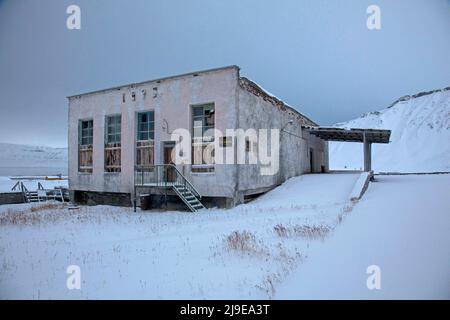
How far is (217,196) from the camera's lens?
466 inches

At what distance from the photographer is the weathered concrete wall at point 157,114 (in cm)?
1171

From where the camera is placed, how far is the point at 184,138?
12570 mm

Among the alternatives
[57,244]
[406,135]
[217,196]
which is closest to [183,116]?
[217,196]

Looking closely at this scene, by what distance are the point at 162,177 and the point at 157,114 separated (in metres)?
3.04

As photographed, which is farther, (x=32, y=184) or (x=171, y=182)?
(x=32, y=184)

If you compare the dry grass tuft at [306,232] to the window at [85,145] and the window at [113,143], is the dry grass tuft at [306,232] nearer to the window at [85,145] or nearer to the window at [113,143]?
the window at [113,143]

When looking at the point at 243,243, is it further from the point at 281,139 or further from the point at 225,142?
the point at 281,139

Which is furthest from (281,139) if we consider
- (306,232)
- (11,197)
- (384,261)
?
(11,197)

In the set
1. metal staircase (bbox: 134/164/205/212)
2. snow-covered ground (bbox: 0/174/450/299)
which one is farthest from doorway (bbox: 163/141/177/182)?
snow-covered ground (bbox: 0/174/450/299)

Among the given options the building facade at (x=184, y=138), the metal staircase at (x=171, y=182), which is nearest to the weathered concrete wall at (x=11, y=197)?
the building facade at (x=184, y=138)

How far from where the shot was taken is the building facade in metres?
11.7

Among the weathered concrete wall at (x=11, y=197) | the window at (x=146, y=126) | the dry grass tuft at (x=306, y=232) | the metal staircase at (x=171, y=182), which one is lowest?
the weathered concrete wall at (x=11, y=197)

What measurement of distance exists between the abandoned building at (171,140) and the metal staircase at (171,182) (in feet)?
0.15
